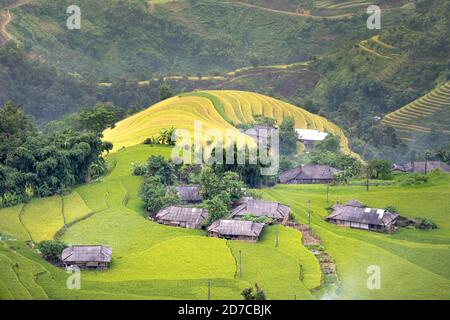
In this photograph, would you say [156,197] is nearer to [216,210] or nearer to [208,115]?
[216,210]

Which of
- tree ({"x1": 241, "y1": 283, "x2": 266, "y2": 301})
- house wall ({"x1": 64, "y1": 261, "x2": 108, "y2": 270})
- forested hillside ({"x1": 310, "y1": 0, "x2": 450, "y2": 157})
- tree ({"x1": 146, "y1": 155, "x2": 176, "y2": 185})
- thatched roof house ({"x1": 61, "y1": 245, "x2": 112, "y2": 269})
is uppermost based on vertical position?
forested hillside ({"x1": 310, "y1": 0, "x2": 450, "y2": 157})

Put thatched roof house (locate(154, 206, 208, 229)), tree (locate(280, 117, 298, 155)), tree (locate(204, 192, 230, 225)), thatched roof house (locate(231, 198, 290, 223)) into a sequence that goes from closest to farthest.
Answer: tree (locate(204, 192, 230, 225)), thatched roof house (locate(154, 206, 208, 229)), thatched roof house (locate(231, 198, 290, 223)), tree (locate(280, 117, 298, 155))

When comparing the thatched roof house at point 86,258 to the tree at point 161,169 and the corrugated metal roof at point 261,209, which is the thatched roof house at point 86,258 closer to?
the corrugated metal roof at point 261,209

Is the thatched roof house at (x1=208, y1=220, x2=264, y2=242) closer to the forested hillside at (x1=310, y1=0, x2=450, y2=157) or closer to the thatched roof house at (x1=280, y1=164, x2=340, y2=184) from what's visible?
the thatched roof house at (x1=280, y1=164, x2=340, y2=184)

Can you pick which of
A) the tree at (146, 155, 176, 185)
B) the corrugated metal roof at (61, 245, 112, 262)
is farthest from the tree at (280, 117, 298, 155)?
the corrugated metal roof at (61, 245, 112, 262)

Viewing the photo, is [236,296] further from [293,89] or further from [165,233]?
[293,89]

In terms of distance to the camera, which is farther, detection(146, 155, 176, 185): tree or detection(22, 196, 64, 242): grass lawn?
detection(146, 155, 176, 185): tree


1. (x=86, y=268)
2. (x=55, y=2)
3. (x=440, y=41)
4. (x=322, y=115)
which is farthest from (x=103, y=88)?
(x=86, y=268)
